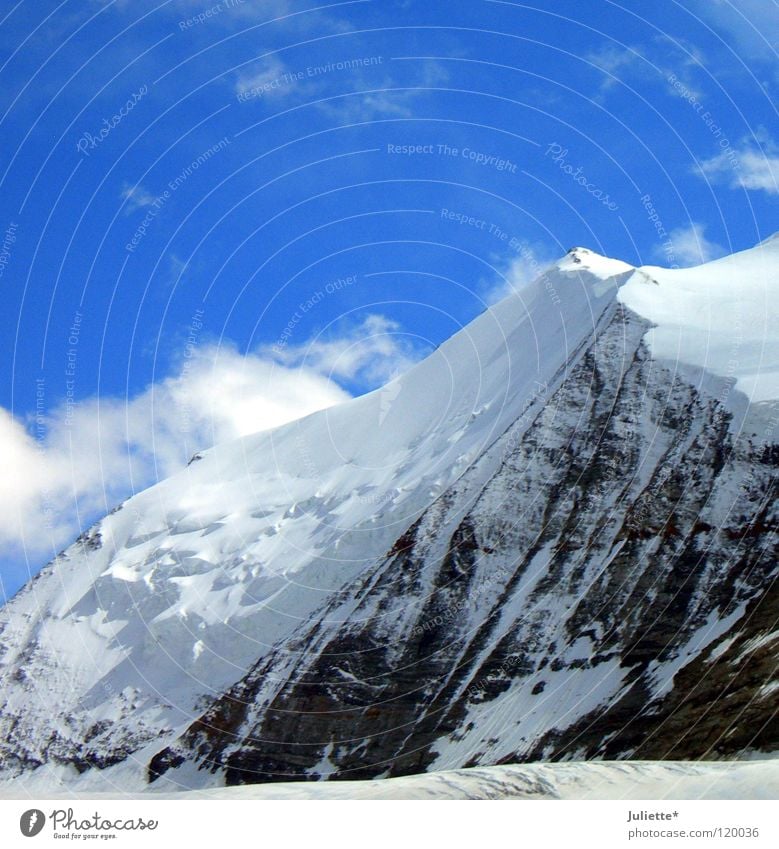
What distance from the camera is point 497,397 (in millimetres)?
141125

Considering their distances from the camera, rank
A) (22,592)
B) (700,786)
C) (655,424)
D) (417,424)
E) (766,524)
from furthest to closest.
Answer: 1. (22,592)
2. (417,424)
3. (655,424)
4. (766,524)
5. (700,786)

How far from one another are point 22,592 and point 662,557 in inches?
4076
